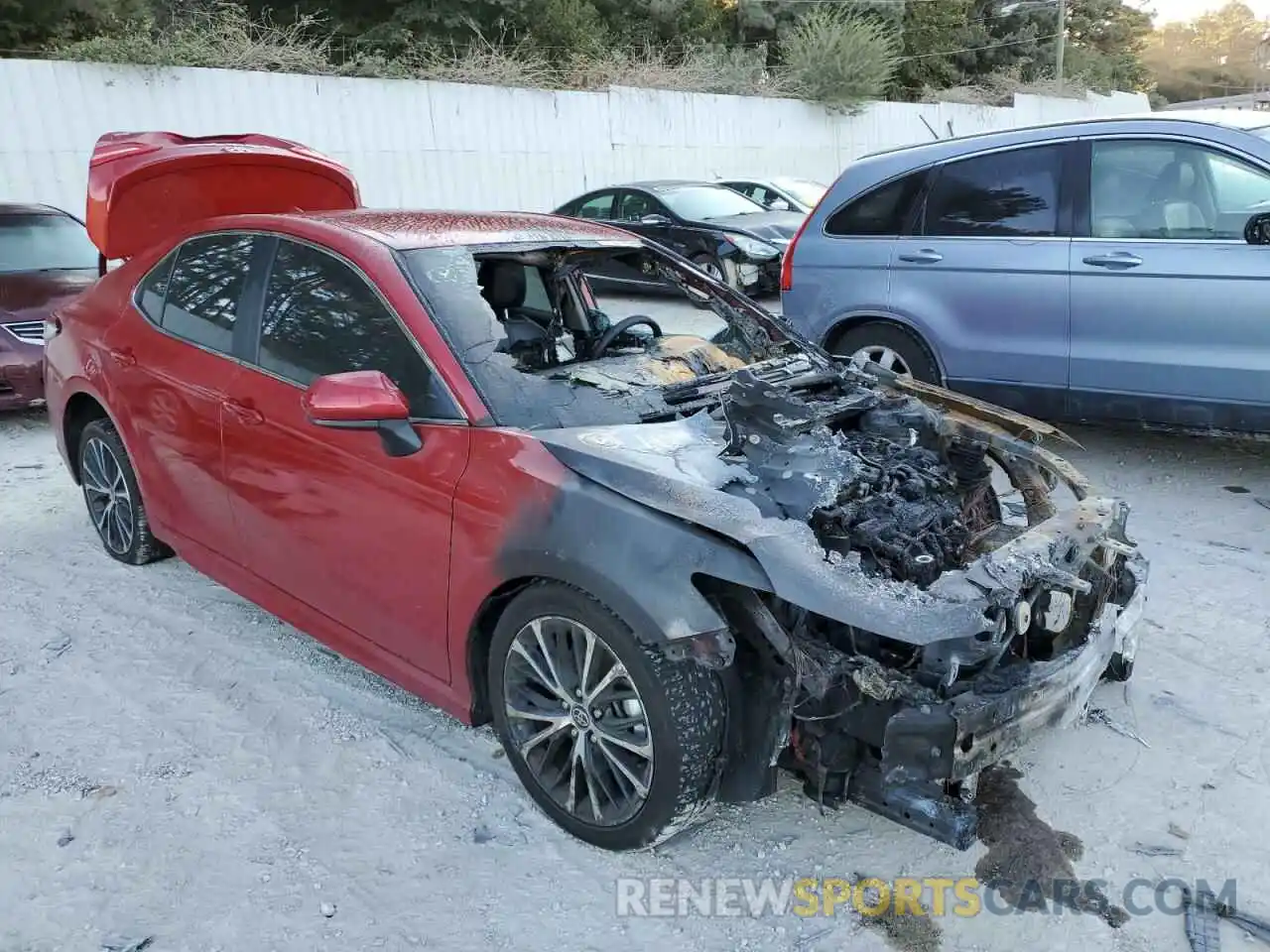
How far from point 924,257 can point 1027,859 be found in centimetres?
394

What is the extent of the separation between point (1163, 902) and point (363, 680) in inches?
102

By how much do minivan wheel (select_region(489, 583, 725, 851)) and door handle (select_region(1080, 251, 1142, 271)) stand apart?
3768 mm

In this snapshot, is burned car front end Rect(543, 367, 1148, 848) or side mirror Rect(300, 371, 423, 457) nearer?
burned car front end Rect(543, 367, 1148, 848)

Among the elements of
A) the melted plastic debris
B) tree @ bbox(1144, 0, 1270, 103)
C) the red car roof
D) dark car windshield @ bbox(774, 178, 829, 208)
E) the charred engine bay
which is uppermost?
tree @ bbox(1144, 0, 1270, 103)

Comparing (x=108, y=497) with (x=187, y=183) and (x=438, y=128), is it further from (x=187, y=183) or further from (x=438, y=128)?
(x=438, y=128)

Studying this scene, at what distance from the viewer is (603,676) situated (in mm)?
2654

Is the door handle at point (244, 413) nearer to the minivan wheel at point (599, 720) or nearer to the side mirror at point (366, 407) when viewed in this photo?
the side mirror at point (366, 407)

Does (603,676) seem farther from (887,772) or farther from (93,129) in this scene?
(93,129)

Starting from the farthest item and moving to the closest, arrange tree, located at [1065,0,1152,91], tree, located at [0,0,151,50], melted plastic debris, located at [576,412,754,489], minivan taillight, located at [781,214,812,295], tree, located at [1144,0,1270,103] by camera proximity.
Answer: tree, located at [1144,0,1270,103] → tree, located at [1065,0,1152,91] → tree, located at [0,0,151,50] → minivan taillight, located at [781,214,812,295] → melted plastic debris, located at [576,412,754,489]

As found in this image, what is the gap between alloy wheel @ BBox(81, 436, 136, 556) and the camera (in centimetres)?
449

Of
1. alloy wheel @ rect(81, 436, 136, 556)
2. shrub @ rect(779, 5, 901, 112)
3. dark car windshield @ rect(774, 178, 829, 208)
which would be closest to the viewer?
alloy wheel @ rect(81, 436, 136, 556)

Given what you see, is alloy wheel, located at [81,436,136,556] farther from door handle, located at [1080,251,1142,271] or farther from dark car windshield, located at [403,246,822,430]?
door handle, located at [1080,251,1142,271]

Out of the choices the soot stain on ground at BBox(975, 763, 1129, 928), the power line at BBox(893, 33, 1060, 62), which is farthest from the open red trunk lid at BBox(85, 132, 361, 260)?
the power line at BBox(893, 33, 1060, 62)

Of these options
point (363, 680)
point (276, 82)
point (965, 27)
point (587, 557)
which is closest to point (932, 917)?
point (587, 557)
